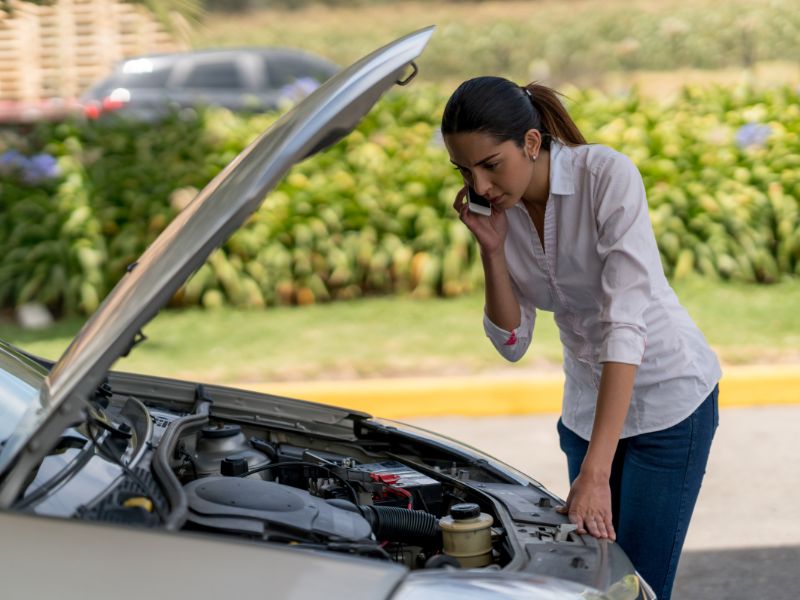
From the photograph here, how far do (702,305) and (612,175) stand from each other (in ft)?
17.5

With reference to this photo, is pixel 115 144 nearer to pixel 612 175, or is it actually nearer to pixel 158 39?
pixel 612 175

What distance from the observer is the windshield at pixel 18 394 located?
2432 millimetres

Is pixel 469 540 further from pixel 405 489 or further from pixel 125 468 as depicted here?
pixel 125 468

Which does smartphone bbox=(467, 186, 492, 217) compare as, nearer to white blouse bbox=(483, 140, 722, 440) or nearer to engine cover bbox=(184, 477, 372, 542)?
white blouse bbox=(483, 140, 722, 440)

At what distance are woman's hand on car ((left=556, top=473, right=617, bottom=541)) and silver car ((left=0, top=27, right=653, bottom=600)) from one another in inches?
2.1

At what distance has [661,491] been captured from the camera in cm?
296

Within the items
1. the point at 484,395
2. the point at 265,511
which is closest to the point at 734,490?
the point at 484,395

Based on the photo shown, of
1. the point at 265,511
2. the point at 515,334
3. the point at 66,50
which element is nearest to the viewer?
the point at 265,511

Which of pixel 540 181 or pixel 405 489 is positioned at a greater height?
pixel 540 181

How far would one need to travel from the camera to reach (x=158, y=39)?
61.1 feet

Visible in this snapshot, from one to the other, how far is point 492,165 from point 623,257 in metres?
0.37

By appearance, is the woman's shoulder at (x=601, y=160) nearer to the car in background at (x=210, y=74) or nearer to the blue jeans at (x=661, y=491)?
the blue jeans at (x=661, y=491)

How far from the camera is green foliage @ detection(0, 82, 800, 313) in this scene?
27.1 feet

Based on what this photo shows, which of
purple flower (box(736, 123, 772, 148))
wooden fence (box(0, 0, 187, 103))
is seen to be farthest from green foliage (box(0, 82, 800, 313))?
wooden fence (box(0, 0, 187, 103))
